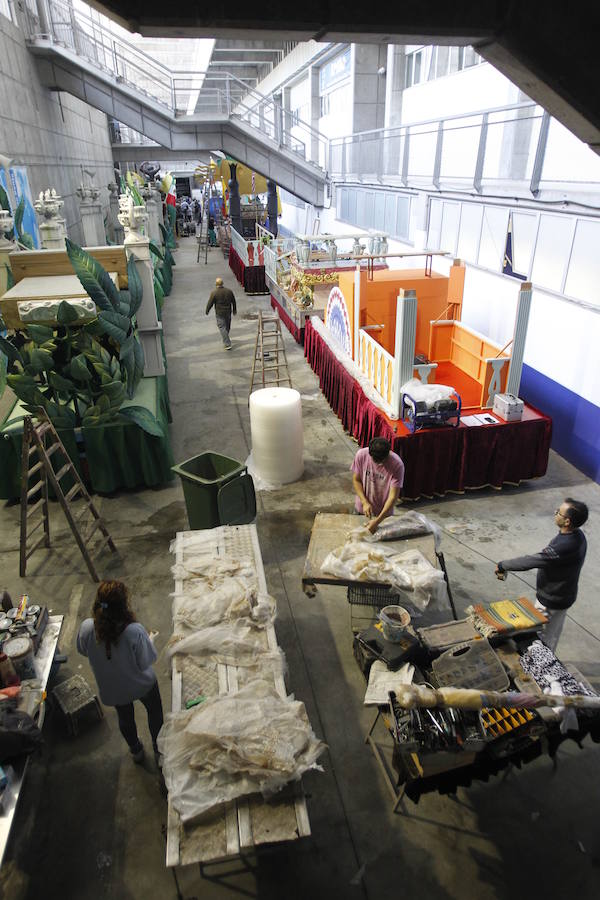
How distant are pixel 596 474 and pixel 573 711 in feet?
16.9

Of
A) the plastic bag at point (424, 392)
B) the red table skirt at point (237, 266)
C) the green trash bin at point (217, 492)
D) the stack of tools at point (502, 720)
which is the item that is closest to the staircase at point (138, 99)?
the red table skirt at point (237, 266)

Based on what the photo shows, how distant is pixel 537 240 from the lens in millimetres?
8773

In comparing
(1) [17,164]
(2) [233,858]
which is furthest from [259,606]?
(1) [17,164]

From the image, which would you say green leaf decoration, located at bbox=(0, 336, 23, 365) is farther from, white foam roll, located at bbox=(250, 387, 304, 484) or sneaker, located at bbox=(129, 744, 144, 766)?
sneaker, located at bbox=(129, 744, 144, 766)

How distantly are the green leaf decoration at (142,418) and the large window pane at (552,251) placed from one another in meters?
6.10

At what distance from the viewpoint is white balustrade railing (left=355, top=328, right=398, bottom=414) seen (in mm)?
7855

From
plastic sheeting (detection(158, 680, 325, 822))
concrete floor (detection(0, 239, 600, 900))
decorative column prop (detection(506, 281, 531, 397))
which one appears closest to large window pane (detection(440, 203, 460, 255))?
decorative column prop (detection(506, 281, 531, 397))

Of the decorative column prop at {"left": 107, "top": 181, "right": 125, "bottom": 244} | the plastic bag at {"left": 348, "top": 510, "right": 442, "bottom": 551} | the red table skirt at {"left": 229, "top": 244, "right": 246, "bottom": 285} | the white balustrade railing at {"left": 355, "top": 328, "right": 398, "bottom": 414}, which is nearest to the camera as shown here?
the plastic bag at {"left": 348, "top": 510, "right": 442, "bottom": 551}

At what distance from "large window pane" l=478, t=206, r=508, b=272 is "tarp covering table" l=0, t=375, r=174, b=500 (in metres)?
6.53

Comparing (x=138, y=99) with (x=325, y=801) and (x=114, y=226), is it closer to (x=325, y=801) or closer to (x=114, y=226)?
(x=114, y=226)

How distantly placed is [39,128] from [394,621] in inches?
656

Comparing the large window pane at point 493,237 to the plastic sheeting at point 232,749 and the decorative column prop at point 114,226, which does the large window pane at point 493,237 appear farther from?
the decorative column prop at point 114,226

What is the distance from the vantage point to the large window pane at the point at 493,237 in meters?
9.87

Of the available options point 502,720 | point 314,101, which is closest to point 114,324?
point 502,720
